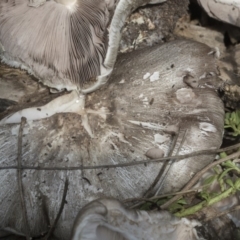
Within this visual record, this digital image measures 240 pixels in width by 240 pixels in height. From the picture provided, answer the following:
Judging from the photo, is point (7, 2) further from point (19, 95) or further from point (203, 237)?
point (203, 237)

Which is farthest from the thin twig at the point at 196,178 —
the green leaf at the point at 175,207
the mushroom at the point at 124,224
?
the mushroom at the point at 124,224

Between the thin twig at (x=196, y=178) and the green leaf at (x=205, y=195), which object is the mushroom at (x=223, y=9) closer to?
the thin twig at (x=196, y=178)

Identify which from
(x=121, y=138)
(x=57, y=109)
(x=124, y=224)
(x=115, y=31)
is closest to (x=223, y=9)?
(x=115, y=31)

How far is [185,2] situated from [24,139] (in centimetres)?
94

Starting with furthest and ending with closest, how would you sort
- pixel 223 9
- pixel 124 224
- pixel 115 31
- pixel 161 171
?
pixel 223 9 → pixel 161 171 → pixel 115 31 → pixel 124 224

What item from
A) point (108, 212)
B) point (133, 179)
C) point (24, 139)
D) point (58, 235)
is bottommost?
point (58, 235)

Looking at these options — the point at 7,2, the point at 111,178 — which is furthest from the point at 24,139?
the point at 7,2

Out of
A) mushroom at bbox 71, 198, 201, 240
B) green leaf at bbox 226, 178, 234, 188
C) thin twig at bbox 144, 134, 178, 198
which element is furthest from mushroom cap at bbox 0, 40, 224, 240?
mushroom at bbox 71, 198, 201, 240

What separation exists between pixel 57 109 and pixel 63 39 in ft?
0.98

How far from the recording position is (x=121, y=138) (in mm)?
1934

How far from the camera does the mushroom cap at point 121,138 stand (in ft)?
6.13

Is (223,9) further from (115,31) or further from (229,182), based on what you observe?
(229,182)

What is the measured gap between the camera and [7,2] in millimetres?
1854

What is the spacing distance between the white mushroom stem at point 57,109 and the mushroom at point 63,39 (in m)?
0.07
